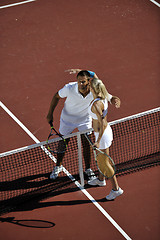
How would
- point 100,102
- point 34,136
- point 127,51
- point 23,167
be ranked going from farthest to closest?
1. point 127,51
2. point 34,136
3. point 23,167
4. point 100,102

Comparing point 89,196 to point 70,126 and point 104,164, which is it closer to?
point 104,164

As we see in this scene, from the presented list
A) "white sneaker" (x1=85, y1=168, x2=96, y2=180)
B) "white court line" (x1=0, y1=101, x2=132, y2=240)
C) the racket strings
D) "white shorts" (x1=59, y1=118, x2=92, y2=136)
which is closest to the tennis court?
"white court line" (x1=0, y1=101, x2=132, y2=240)

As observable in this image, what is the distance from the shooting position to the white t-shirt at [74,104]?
25.7 ft

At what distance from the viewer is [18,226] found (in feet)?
25.5

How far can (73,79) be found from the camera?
11.0 m

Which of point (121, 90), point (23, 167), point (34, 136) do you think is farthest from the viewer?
point (121, 90)

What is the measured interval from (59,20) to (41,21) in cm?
47

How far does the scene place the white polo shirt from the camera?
7840mm

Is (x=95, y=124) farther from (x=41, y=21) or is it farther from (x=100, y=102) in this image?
(x=41, y=21)

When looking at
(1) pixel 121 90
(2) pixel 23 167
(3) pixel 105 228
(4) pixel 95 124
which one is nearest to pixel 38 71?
(1) pixel 121 90

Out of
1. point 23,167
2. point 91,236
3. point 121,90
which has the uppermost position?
point 121,90

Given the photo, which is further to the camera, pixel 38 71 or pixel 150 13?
pixel 150 13

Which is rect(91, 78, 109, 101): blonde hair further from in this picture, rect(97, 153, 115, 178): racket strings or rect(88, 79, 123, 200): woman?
rect(97, 153, 115, 178): racket strings

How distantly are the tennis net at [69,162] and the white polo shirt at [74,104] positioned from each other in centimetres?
31
